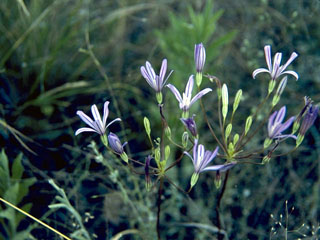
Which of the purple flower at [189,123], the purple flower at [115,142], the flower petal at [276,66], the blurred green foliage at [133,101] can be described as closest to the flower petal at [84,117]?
the purple flower at [115,142]

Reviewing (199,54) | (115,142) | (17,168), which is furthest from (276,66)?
(17,168)

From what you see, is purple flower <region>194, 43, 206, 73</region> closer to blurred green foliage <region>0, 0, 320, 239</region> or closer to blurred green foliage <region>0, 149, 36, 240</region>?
blurred green foliage <region>0, 0, 320, 239</region>

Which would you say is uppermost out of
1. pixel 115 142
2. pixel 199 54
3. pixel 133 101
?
pixel 199 54

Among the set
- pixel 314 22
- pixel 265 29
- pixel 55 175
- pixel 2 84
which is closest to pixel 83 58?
pixel 2 84

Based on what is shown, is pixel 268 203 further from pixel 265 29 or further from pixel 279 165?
pixel 265 29

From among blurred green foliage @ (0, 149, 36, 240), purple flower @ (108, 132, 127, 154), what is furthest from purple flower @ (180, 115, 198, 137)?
blurred green foliage @ (0, 149, 36, 240)

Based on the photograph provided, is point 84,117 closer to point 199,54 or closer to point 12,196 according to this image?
point 199,54

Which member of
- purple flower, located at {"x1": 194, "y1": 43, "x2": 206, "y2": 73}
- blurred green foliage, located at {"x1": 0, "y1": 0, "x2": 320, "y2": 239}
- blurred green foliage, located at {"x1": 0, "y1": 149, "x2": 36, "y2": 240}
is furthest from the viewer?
blurred green foliage, located at {"x1": 0, "y1": 0, "x2": 320, "y2": 239}

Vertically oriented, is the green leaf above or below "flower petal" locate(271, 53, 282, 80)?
below

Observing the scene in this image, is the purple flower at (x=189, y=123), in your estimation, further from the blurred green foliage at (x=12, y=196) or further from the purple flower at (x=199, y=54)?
the blurred green foliage at (x=12, y=196)

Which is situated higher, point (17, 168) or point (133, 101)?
point (17, 168)

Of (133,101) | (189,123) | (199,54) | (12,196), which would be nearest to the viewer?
(189,123)
